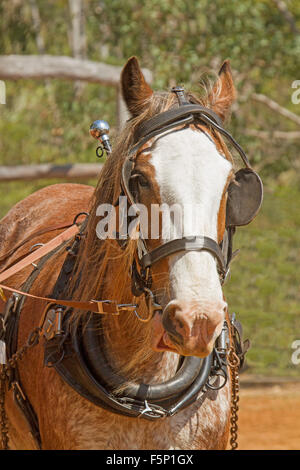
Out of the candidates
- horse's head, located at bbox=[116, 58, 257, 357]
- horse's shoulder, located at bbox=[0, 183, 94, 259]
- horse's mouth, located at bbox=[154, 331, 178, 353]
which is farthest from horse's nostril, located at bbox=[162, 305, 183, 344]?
horse's shoulder, located at bbox=[0, 183, 94, 259]

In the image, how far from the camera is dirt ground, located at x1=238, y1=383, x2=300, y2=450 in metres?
6.29

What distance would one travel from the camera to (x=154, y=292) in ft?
7.58

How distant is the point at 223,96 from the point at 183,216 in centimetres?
69

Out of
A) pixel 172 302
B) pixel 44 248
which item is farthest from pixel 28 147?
pixel 172 302

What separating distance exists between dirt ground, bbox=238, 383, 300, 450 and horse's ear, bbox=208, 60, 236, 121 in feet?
13.3

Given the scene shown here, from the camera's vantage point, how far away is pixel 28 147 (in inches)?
590

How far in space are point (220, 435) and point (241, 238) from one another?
616 cm

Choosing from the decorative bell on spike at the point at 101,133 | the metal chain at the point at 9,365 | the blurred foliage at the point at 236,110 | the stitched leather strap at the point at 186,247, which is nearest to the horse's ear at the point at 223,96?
the decorative bell on spike at the point at 101,133

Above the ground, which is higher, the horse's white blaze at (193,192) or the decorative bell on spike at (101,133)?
the decorative bell on spike at (101,133)

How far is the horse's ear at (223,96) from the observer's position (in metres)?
2.65

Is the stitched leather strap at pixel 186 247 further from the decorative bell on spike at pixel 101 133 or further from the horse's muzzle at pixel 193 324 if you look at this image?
the decorative bell on spike at pixel 101 133

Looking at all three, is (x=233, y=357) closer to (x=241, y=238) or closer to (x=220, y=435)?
(x=220, y=435)

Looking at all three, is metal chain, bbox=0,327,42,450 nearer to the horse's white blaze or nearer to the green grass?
the horse's white blaze

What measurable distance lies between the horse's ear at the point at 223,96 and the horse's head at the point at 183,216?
0.15 m
